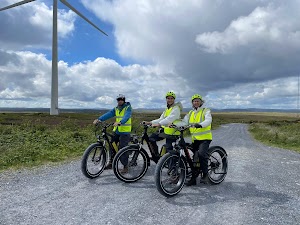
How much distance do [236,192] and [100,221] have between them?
365 centimetres

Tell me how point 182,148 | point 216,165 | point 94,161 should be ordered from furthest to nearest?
point 94,161, point 216,165, point 182,148

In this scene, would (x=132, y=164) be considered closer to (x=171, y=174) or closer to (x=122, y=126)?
(x=122, y=126)

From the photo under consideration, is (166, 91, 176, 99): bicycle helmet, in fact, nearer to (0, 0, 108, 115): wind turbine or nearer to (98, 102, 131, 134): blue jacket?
(98, 102, 131, 134): blue jacket

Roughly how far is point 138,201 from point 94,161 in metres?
2.46

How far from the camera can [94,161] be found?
8.12 meters

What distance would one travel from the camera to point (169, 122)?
24.3 feet

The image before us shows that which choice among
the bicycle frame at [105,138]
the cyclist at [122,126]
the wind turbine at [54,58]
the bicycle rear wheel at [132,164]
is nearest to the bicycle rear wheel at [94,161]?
the bicycle frame at [105,138]

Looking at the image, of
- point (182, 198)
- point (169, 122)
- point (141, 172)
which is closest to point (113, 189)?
point (141, 172)

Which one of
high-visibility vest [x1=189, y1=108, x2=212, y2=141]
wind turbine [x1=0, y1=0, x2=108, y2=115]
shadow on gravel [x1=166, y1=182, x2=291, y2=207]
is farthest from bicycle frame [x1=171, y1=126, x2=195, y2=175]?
wind turbine [x1=0, y1=0, x2=108, y2=115]

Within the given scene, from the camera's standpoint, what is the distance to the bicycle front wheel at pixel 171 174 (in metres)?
6.33

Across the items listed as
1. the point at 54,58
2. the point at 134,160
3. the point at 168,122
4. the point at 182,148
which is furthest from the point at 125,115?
the point at 54,58

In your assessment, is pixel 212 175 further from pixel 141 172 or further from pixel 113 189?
pixel 113 189

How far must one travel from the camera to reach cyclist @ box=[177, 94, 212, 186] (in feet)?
23.4

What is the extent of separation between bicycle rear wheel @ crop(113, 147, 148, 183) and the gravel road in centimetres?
22
